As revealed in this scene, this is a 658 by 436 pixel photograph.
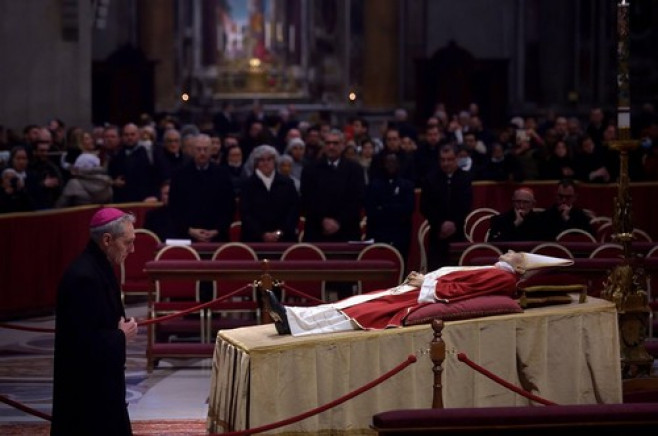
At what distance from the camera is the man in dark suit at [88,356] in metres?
8.58

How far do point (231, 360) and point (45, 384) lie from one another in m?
3.46

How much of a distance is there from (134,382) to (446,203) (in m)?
4.19

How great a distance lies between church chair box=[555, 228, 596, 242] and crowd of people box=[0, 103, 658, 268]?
66 cm

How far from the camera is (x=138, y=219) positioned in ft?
60.6

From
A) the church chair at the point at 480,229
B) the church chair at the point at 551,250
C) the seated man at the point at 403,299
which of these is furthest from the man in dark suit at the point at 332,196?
the seated man at the point at 403,299

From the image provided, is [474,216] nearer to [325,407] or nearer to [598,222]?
[598,222]

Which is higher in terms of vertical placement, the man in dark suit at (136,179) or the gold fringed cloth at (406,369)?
the man in dark suit at (136,179)

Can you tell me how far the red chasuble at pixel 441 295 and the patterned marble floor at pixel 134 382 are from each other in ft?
6.12

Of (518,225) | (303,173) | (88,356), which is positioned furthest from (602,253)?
(88,356)

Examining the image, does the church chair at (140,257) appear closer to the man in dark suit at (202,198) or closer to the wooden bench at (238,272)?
the man in dark suit at (202,198)

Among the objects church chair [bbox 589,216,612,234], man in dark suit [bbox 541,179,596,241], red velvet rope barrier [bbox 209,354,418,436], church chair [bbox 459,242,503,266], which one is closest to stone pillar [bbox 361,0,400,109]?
church chair [bbox 589,216,612,234]

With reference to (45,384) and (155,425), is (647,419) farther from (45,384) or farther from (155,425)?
(45,384)

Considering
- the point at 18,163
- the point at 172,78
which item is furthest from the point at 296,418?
the point at 172,78

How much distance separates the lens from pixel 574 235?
16.1 metres
